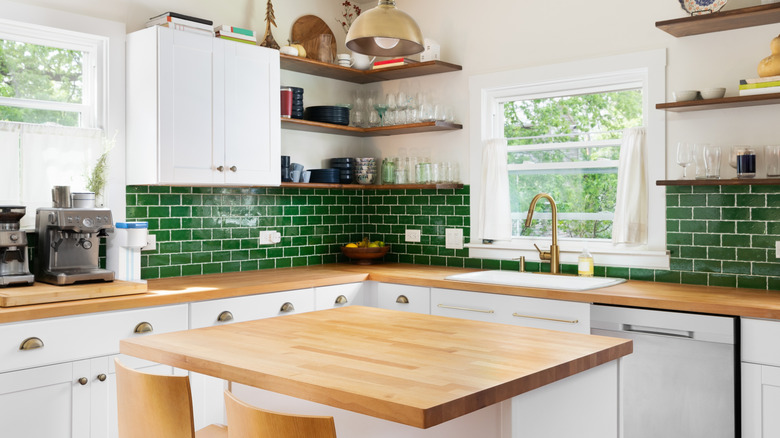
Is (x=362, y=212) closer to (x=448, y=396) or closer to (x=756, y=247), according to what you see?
(x=756, y=247)

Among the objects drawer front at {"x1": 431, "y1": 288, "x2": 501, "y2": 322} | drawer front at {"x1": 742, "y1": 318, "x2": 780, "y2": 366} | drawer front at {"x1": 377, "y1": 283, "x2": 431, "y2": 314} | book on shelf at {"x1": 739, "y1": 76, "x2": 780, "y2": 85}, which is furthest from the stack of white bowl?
drawer front at {"x1": 742, "y1": 318, "x2": 780, "y2": 366}

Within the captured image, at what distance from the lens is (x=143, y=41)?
3.83 metres

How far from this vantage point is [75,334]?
9.97 feet

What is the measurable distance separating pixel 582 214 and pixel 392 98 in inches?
61.5

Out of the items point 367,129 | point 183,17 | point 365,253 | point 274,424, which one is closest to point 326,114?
point 367,129

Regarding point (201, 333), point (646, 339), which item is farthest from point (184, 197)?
point (646, 339)

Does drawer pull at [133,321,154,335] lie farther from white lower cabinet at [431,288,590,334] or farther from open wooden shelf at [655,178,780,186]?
open wooden shelf at [655,178,780,186]

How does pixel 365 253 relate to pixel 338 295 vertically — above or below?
above

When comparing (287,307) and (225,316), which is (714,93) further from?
(225,316)

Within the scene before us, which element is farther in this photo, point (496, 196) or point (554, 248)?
point (496, 196)

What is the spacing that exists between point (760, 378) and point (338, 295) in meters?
2.33

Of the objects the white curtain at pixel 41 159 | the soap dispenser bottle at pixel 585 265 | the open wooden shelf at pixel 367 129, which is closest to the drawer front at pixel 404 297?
the soap dispenser bottle at pixel 585 265

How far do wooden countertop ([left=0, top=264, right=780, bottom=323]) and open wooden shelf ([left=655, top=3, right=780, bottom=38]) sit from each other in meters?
1.37

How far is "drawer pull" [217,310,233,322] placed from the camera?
144 inches
